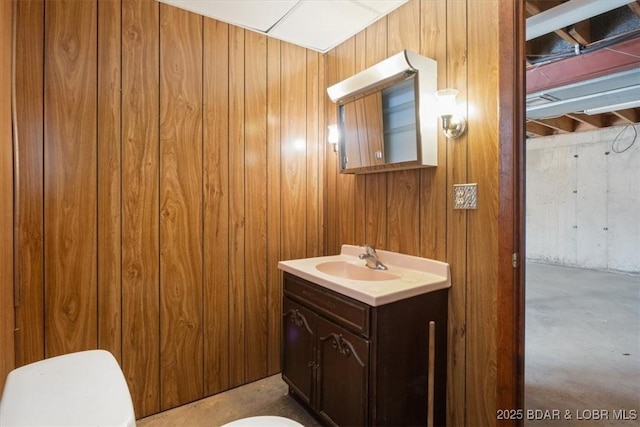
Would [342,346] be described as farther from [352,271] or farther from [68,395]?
[68,395]

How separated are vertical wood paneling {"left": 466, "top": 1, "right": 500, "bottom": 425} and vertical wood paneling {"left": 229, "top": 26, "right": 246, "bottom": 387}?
54.8 inches

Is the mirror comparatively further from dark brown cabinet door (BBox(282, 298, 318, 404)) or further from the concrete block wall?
the concrete block wall

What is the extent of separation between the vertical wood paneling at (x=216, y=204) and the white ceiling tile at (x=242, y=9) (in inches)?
2.9

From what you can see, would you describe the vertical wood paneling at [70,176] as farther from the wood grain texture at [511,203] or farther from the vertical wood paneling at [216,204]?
the wood grain texture at [511,203]

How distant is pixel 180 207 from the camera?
6.55 ft

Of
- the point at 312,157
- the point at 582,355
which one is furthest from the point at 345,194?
the point at 582,355

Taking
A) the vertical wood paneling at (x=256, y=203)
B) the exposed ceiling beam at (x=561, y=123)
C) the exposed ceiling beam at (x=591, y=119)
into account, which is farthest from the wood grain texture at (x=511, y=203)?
the exposed ceiling beam at (x=591, y=119)

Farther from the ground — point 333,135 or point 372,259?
point 333,135

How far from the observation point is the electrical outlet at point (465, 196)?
Result: 5.25 feet

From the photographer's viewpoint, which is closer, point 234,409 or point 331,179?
point 234,409

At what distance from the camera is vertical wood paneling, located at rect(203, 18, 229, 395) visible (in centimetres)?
208

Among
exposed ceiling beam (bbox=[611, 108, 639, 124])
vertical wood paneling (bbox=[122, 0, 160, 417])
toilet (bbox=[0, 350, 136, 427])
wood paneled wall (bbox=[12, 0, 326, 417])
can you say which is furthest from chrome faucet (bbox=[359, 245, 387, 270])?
exposed ceiling beam (bbox=[611, 108, 639, 124])

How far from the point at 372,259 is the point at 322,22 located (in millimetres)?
1540

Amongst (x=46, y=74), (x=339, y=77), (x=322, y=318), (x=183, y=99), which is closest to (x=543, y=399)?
(x=322, y=318)
